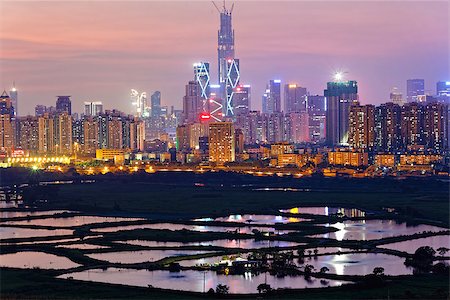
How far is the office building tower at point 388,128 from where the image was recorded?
7856 cm

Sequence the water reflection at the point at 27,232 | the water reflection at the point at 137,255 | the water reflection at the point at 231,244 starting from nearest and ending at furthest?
1. the water reflection at the point at 137,255
2. the water reflection at the point at 231,244
3. the water reflection at the point at 27,232

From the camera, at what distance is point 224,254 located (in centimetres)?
2725

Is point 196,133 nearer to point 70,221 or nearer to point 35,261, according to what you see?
point 70,221

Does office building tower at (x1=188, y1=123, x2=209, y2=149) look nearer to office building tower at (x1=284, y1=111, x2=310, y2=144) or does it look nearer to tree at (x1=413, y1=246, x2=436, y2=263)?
office building tower at (x1=284, y1=111, x2=310, y2=144)

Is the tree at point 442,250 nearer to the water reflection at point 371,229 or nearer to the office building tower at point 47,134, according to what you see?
the water reflection at point 371,229

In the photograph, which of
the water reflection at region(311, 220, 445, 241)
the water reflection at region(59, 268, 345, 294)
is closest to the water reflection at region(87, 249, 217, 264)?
the water reflection at region(59, 268, 345, 294)

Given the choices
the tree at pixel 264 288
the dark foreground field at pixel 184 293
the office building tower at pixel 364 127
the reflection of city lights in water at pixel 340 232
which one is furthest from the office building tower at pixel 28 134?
the tree at pixel 264 288

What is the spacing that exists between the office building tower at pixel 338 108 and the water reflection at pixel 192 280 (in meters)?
70.2

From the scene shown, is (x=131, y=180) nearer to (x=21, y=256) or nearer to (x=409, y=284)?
(x=21, y=256)

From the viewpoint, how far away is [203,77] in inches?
4626

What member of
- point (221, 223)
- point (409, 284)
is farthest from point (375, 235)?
point (409, 284)

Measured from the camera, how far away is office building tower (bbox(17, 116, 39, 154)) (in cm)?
9031

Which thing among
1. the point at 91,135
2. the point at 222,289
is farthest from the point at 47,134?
the point at 222,289

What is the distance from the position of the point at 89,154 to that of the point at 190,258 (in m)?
58.3
